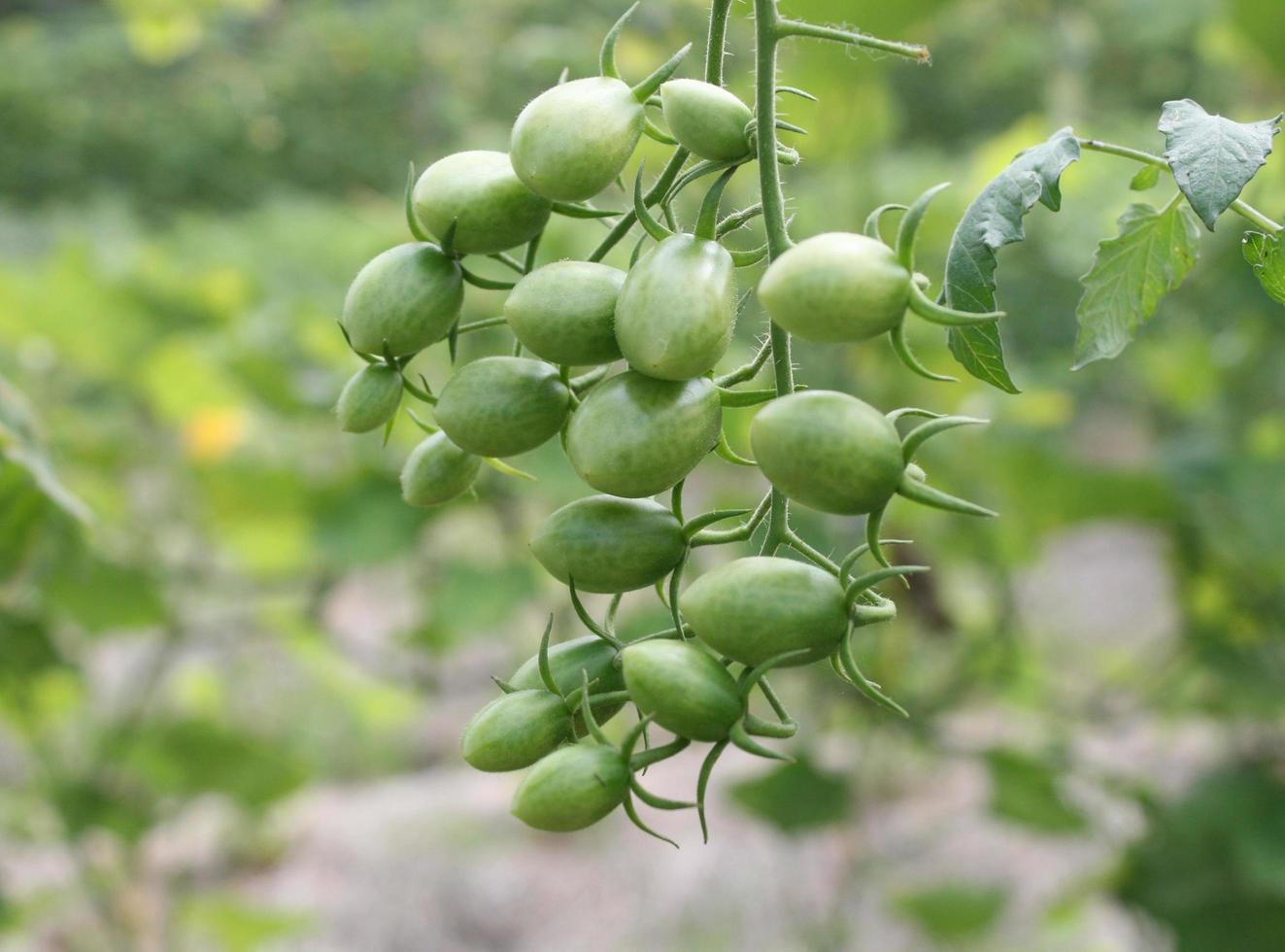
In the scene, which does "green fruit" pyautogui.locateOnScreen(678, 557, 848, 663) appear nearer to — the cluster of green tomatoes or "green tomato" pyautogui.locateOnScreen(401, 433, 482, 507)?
the cluster of green tomatoes

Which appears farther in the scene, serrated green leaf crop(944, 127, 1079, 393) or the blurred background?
the blurred background

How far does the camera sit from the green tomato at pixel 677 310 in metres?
0.30

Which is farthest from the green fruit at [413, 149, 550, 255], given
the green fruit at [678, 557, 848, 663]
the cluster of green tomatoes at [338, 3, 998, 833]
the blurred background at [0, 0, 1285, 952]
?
the blurred background at [0, 0, 1285, 952]

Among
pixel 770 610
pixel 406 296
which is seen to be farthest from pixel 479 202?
pixel 770 610

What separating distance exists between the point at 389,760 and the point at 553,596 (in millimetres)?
1139

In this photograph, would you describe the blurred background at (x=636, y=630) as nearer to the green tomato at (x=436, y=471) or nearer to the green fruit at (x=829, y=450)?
the green tomato at (x=436, y=471)

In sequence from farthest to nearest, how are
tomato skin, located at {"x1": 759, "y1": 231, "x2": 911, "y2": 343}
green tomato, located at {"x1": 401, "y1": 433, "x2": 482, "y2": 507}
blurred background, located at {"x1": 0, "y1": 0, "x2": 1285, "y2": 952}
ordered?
blurred background, located at {"x1": 0, "y1": 0, "x2": 1285, "y2": 952} < green tomato, located at {"x1": 401, "y1": 433, "x2": 482, "y2": 507} < tomato skin, located at {"x1": 759, "y1": 231, "x2": 911, "y2": 343}

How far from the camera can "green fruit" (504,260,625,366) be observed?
33cm

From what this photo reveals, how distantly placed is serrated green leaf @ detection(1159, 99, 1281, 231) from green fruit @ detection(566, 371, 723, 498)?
0.48 ft

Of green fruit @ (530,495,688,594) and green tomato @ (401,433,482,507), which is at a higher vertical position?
green fruit @ (530,495,688,594)

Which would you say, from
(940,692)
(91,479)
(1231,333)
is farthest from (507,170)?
(1231,333)

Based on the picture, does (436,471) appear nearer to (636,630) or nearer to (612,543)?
(612,543)

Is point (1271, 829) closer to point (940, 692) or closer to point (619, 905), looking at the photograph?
point (940, 692)

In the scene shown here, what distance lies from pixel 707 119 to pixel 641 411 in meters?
0.07
